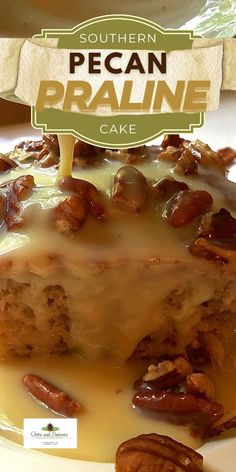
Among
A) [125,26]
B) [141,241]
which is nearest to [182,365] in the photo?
[141,241]

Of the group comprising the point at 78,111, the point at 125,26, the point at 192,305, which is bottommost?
the point at 192,305

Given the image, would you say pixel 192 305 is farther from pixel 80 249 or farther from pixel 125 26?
pixel 125 26

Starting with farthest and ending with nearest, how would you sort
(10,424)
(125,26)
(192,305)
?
(192,305)
(10,424)
(125,26)

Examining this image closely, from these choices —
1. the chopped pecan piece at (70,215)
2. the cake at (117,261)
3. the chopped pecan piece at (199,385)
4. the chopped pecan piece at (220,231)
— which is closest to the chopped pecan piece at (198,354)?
the cake at (117,261)

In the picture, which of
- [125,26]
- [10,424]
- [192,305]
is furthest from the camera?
[192,305]

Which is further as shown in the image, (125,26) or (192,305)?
(192,305)

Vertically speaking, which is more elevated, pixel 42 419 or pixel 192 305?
Result: pixel 192 305

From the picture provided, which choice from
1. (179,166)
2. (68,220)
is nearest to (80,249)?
(68,220)

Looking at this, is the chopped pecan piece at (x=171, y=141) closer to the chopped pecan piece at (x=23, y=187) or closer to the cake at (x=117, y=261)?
the cake at (x=117, y=261)
